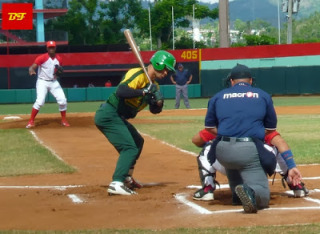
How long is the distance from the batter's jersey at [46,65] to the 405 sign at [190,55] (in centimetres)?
2251

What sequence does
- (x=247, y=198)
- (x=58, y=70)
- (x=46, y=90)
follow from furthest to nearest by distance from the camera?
(x=46, y=90) → (x=58, y=70) → (x=247, y=198)

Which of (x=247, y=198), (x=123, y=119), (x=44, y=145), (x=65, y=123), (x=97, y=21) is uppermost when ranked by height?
(x=97, y=21)

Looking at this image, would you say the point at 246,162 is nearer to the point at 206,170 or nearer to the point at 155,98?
the point at 206,170

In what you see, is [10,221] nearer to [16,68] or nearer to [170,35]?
[16,68]

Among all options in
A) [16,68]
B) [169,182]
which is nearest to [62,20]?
[16,68]

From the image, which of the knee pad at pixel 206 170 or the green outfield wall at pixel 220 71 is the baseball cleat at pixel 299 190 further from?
the green outfield wall at pixel 220 71

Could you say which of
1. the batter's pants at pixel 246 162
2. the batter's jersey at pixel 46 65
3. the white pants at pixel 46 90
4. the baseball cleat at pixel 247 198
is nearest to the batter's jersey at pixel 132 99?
the batter's pants at pixel 246 162

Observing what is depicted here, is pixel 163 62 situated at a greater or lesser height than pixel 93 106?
greater

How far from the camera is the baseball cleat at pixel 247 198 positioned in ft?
24.3

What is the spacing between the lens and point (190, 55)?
135 ft

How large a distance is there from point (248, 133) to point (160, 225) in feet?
4.87

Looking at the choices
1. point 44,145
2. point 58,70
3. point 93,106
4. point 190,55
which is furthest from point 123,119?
point 190,55

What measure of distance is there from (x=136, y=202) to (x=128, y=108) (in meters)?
1.40

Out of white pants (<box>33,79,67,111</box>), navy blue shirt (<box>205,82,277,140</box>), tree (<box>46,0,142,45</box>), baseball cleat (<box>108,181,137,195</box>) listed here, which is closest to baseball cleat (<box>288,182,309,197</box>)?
navy blue shirt (<box>205,82,277,140</box>)
